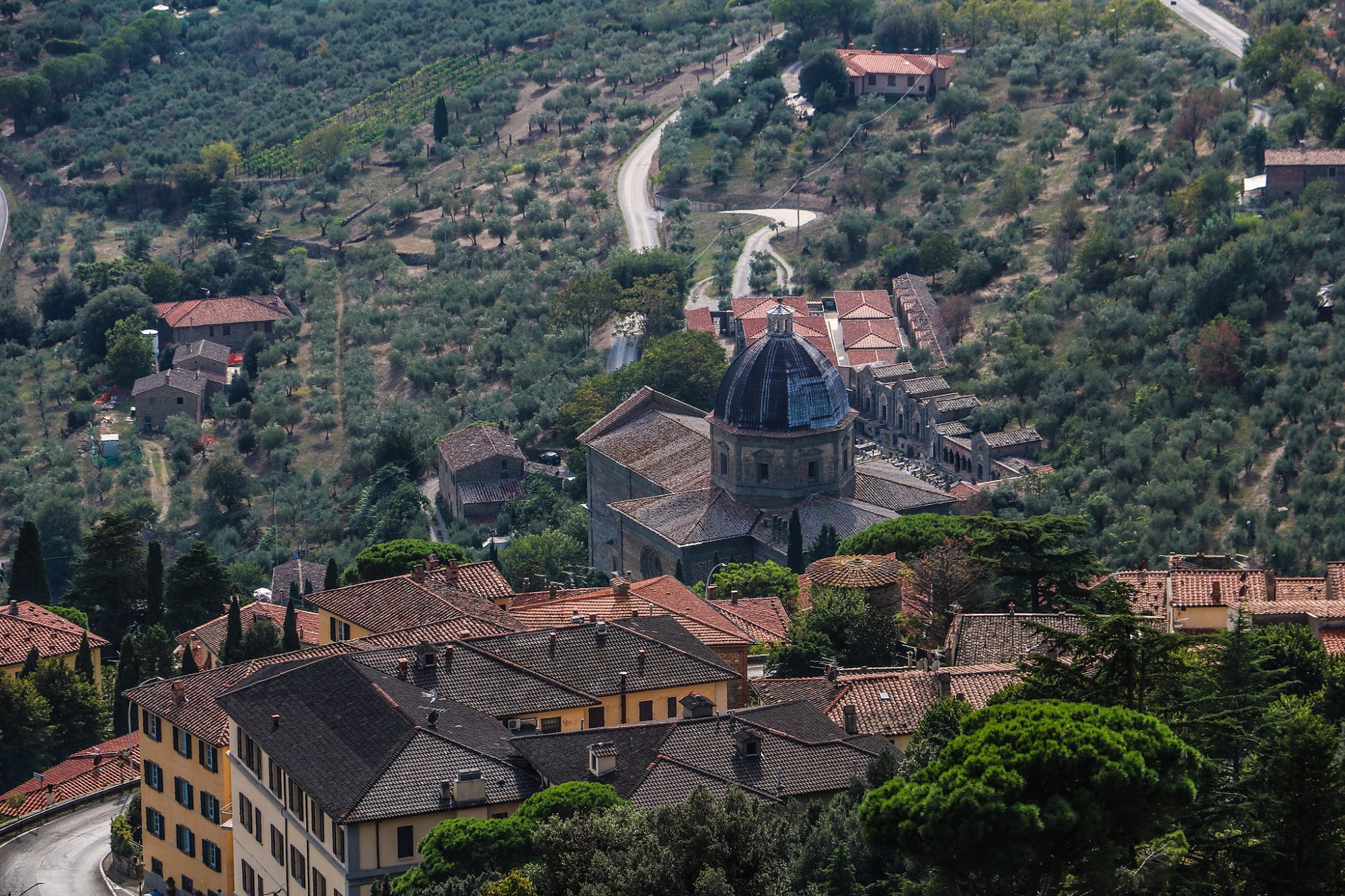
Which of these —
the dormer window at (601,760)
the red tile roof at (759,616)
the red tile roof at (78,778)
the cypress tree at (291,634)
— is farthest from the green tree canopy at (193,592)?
the dormer window at (601,760)

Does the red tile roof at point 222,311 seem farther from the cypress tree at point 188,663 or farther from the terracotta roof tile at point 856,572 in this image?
the terracotta roof tile at point 856,572

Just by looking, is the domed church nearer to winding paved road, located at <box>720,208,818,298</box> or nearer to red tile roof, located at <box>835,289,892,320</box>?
red tile roof, located at <box>835,289,892,320</box>

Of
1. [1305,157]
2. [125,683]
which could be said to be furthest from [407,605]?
[1305,157]

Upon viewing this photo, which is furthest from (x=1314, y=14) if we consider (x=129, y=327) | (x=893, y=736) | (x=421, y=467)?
(x=893, y=736)

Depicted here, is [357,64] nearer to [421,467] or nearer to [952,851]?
[421,467]

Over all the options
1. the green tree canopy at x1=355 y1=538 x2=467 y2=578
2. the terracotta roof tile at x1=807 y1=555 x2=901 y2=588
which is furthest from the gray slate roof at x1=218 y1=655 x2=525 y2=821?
the green tree canopy at x1=355 y1=538 x2=467 y2=578

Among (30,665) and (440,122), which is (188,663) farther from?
(440,122)
